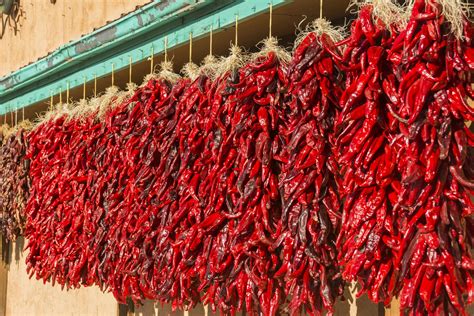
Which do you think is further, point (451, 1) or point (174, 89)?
point (174, 89)

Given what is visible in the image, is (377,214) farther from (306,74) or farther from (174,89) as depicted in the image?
(174,89)

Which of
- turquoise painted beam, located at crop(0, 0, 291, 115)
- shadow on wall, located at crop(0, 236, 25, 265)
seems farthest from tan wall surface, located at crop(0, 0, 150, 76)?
shadow on wall, located at crop(0, 236, 25, 265)

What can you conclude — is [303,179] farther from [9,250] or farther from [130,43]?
[9,250]

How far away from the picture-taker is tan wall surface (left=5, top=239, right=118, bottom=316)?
6.50 m

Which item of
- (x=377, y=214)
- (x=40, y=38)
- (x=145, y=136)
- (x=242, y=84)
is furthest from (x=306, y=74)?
(x=40, y=38)

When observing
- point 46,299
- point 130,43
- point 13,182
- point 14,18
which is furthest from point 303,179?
point 14,18

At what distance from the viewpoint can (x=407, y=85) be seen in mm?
2992

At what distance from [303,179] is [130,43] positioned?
7.21 feet

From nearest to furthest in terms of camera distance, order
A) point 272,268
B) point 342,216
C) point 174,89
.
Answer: point 342,216 < point 272,268 < point 174,89

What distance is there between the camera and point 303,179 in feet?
11.1

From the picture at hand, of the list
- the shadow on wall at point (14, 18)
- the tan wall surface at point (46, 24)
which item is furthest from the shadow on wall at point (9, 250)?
the shadow on wall at point (14, 18)

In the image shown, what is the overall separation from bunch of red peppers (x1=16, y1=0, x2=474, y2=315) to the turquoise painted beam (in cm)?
31

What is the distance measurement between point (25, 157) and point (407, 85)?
14.3ft

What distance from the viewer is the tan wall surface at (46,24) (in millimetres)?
6211
